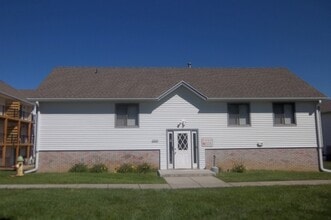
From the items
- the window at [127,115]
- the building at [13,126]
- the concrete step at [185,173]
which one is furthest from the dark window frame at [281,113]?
the building at [13,126]

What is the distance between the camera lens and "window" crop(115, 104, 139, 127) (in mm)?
19797

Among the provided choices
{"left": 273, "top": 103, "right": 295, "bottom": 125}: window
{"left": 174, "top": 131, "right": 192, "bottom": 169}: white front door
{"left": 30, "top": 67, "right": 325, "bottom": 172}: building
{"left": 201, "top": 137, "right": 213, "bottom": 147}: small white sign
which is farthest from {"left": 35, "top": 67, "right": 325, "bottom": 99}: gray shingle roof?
{"left": 174, "top": 131, "right": 192, "bottom": 169}: white front door

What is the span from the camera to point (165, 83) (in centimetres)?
2167

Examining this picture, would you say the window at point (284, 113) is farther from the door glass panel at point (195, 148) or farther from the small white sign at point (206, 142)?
the door glass panel at point (195, 148)

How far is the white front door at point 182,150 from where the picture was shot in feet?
64.6

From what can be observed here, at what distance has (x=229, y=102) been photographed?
67.3 ft

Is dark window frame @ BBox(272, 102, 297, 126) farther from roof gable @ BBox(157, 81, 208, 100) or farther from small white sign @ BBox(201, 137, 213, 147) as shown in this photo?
roof gable @ BBox(157, 81, 208, 100)

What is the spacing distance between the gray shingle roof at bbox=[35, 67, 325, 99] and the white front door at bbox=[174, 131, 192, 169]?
8.52 feet

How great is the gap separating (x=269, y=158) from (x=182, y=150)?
5.24 meters

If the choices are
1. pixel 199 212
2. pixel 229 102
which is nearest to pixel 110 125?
pixel 229 102

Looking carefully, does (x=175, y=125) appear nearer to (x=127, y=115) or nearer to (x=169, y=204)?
(x=127, y=115)

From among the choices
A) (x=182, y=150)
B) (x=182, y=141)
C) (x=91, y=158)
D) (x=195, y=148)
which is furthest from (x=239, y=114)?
(x=91, y=158)

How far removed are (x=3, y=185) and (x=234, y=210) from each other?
360 inches

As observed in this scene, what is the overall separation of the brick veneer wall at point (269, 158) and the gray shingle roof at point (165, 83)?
3262 millimetres
